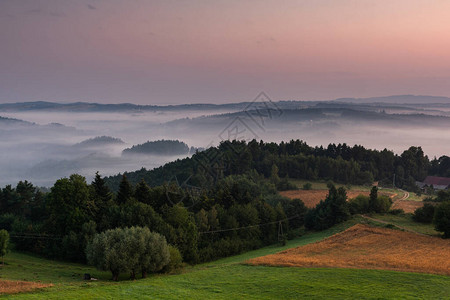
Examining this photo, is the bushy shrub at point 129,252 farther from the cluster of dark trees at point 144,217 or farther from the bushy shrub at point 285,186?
the bushy shrub at point 285,186

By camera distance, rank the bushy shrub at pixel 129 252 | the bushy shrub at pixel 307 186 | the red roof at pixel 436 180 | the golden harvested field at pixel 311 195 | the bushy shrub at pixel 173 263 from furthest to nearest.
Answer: the red roof at pixel 436 180 → the bushy shrub at pixel 307 186 → the golden harvested field at pixel 311 195 → the bushy shrub at pixel 173 263 → the bushy shrub at pixel 129 252

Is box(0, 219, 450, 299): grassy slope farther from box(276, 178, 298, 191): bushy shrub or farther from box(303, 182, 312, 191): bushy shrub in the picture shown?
box(276, 178, 298, 191): bushy shrub

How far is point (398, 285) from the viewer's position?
93.1 feet

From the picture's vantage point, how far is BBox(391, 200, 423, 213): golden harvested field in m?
79.7

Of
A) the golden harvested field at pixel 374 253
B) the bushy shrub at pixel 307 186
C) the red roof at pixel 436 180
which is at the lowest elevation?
the golden harvested field at pixel 374 253

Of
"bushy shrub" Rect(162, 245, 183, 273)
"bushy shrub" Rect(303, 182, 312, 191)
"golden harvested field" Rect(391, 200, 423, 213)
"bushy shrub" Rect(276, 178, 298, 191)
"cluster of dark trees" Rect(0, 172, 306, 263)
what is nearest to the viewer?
"bushy shrub" Rect(162, 245, 183, 273)

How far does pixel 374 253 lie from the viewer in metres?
42.1

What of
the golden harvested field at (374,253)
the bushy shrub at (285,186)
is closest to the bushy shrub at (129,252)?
the golden harvested field at (374,253)

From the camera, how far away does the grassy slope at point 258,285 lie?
85.0 ft

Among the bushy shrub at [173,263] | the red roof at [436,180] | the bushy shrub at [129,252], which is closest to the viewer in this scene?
the bushy shrub at [129,252]

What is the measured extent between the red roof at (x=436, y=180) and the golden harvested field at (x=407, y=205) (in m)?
41.9

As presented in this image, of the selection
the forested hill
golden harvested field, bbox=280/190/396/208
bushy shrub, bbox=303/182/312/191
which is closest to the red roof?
the forested hill

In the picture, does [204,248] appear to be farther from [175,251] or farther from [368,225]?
Result: [368,225]

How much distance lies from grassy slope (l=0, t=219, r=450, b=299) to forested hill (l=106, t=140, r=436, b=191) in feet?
246
